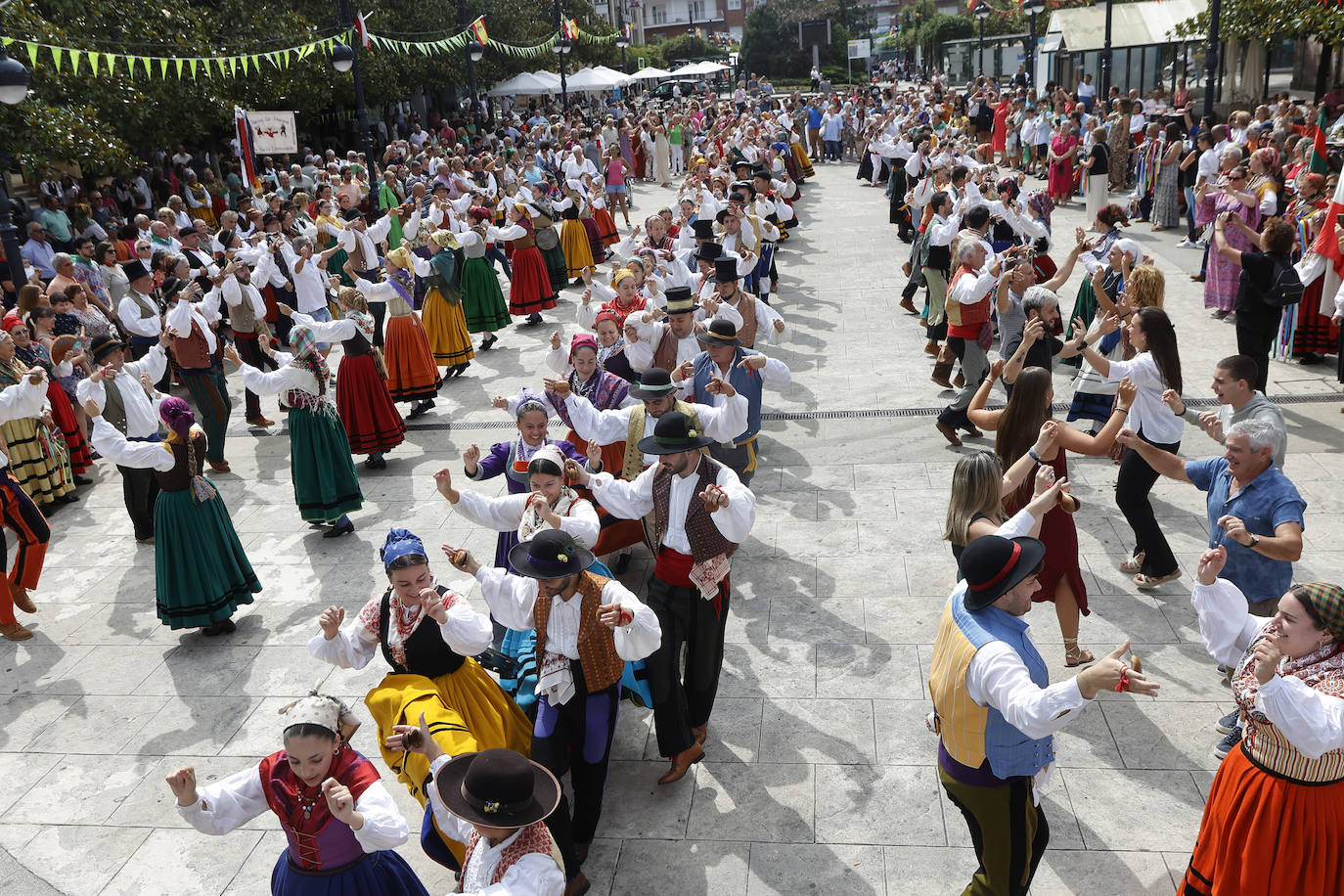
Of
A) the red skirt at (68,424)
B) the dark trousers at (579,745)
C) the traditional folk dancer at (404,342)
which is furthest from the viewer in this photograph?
the traditional folk dancer at (404,342)

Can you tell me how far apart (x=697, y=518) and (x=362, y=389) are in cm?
483

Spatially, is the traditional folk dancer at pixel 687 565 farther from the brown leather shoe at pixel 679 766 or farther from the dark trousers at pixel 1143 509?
the dark trousers at pixel 1143 509

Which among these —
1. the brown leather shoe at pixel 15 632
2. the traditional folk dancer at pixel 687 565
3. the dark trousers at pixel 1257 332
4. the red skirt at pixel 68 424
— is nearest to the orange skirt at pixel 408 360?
the red skirt at pixel 68 424

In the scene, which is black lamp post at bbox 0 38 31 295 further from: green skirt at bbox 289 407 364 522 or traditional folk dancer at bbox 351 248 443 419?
green skirt at bbox 289 407 364 522

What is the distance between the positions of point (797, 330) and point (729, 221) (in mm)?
2097

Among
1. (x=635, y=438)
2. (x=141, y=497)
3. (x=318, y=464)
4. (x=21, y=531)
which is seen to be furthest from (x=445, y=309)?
(x=635, y=438)

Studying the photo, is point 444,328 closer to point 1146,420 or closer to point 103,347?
point 103,347

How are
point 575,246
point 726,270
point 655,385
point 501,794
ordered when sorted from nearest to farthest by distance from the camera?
point 501,794
point 655,385
point 726,270
point 575,246

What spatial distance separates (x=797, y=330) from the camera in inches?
495

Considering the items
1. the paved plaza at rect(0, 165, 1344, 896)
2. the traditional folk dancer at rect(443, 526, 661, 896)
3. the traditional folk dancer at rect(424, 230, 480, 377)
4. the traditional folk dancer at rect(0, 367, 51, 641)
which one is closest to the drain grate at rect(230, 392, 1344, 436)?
the paved plaza at rect(0, 165, 1344, 896)

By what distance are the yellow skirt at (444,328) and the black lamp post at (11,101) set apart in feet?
12.0

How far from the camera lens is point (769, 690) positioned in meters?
5.63

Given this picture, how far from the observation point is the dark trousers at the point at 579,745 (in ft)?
14.3

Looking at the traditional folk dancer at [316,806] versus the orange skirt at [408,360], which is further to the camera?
the orange skirt at [408,360]
